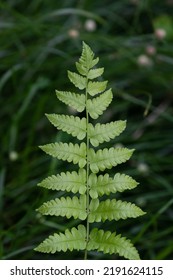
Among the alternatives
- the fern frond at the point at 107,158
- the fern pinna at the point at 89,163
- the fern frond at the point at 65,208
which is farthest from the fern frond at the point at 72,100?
the fern frond at the point at 65,208

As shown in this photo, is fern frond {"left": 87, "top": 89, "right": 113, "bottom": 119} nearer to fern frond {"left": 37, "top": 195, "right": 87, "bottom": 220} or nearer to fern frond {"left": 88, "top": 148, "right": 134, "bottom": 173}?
fern frond {"left": 88, "top": 148, "right": 134, "bottom": 173}

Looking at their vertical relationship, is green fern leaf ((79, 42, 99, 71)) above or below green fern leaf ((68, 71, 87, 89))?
above

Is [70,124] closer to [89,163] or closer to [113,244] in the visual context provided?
[89,163]

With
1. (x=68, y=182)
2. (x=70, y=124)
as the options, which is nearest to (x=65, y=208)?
(x=68, y=182)

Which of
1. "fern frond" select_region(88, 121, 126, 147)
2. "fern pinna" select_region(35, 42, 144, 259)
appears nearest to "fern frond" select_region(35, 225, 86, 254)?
"fern pinna" select_region(35, 42, 144, 259)

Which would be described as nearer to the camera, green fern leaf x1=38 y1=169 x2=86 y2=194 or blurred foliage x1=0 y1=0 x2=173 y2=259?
green fern leaf x1=38 y1=169 x2=86 y2=194

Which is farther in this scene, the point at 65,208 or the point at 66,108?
the point at 66,108

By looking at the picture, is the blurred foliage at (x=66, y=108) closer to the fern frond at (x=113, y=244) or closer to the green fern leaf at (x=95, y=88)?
the fern frond at (x=113, y=244)
